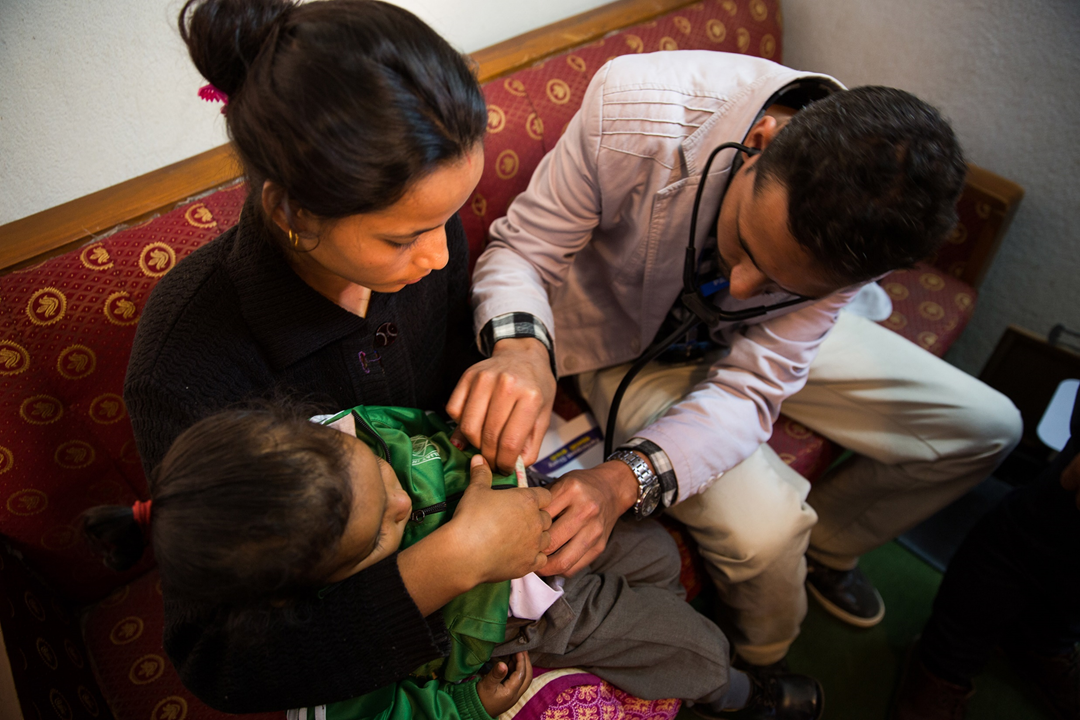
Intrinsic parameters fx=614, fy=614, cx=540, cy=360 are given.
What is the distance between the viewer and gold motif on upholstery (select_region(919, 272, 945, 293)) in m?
1.85

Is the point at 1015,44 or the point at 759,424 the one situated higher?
the point at 1015,44

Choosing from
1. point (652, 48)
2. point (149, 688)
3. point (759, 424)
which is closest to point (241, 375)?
point (149, 688)

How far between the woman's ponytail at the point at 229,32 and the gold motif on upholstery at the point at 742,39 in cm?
148

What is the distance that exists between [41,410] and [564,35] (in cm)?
139

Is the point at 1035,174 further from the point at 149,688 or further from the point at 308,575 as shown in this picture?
the point at 149,688

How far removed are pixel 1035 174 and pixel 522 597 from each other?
1849 mm

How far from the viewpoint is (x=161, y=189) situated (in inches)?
A: 44.9

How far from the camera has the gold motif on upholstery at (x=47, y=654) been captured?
95cm

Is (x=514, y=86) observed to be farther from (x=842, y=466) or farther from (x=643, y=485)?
(x=842, y=466)

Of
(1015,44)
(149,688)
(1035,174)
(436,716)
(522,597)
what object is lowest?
(149,688)

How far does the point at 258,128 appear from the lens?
66 cm

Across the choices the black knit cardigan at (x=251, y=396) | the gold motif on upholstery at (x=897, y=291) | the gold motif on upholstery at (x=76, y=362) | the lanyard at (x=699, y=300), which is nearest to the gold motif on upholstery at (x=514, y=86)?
the lanyard at (x=699, y=300)

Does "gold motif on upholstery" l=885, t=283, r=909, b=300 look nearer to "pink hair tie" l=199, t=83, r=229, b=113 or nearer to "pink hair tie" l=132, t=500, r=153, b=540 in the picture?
"pink hair tie" l=199, t=83, r=229, b=113

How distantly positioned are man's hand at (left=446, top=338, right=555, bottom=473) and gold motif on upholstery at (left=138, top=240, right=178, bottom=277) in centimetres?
57
